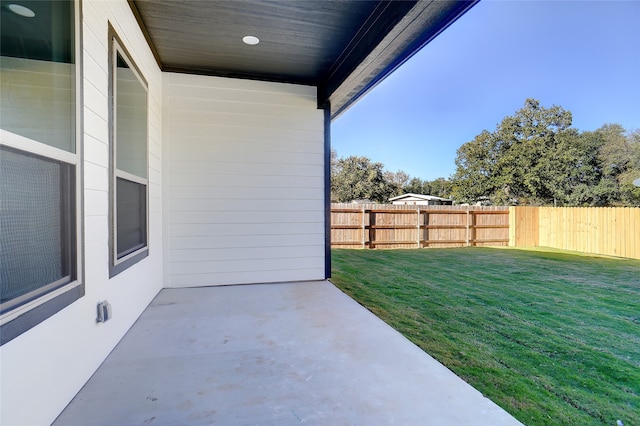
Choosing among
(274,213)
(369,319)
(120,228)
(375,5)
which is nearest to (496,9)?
(375,5)

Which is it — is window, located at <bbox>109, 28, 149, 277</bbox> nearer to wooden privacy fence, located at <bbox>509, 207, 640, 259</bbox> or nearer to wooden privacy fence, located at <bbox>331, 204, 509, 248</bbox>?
wooden privacy fence, located at <bbox>331, 204, 509, 248</bbox>

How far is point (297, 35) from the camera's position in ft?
10.2

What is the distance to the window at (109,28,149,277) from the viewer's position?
7.55ft

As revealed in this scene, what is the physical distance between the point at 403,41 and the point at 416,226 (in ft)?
23.9

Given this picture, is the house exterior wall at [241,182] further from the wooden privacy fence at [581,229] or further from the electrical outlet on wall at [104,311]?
the wooden privacy fence at [581,229]

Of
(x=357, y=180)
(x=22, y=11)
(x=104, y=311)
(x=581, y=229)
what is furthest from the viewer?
(x=357, y=180)

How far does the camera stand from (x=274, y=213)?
434cm

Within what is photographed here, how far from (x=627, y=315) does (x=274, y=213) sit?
448cm

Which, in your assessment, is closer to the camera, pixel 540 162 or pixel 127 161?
pixel 127 161

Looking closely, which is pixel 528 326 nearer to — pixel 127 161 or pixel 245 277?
pixel 245 277

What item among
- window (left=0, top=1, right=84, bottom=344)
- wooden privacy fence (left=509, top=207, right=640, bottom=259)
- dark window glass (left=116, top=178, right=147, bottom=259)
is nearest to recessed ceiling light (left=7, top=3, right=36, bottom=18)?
window (left=0, top=1, right=84, bottom=344)

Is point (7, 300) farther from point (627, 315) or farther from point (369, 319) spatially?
point (627, 315)

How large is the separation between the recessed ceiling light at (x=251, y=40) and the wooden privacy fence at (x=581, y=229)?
990cm

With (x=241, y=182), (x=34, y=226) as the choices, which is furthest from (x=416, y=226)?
(x=34, y=226)
